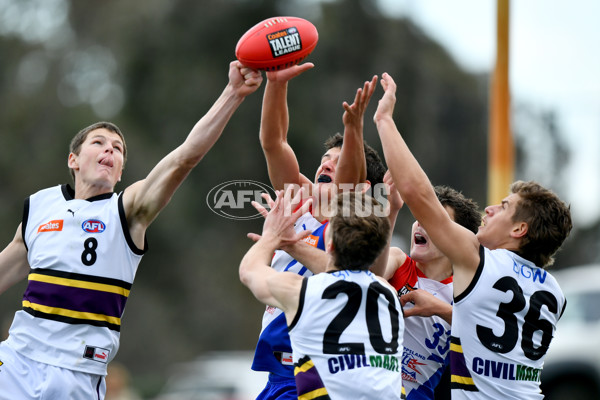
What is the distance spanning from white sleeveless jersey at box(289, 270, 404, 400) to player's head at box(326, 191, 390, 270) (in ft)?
0.28

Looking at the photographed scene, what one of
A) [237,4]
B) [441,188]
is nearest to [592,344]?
[441,188]

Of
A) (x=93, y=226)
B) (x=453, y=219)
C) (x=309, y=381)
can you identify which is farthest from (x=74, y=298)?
(x=453, y=219)

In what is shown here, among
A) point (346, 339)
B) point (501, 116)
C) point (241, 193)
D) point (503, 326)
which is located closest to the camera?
point (346, 339)

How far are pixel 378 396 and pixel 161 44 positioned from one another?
22366 mm

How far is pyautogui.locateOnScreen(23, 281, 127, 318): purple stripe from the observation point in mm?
5391

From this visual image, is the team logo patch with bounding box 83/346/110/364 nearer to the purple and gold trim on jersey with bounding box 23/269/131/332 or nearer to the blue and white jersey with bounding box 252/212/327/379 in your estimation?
the purple and gold trim on jersey with bounding box 23/269/131/332

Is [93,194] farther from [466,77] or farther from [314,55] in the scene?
[466,77]

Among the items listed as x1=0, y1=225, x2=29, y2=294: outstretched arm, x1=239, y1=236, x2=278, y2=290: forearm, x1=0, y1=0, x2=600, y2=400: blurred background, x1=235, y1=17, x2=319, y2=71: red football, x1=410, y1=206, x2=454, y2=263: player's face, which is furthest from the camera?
x1=0, y1=0, x2=600, y2=400: blurred background

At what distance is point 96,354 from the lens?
17.8 ft

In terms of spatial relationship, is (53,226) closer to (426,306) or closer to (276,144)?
(276,144)

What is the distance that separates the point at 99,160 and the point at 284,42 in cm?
151

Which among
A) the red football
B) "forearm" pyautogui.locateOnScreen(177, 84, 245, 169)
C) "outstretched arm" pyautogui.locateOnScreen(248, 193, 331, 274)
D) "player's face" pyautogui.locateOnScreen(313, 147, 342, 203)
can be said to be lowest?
"outstretched arm" pyautogui.locateOnScreen(248, 193, 331, 274)

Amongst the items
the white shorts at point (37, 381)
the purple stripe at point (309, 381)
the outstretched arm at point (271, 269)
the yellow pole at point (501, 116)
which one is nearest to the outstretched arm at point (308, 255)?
the outstretched arm at point (271, 269)

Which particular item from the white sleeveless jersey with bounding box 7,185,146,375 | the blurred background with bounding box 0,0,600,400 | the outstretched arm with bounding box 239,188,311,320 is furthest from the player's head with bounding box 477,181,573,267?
the blurred background with bounding box 0,0,600,400
